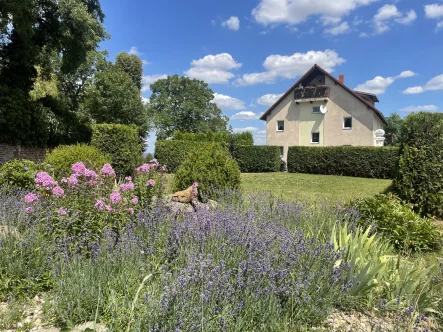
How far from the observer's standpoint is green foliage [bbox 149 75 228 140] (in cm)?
4553

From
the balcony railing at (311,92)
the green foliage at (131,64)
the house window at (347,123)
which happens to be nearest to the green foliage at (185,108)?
the green foliage at (131,64)

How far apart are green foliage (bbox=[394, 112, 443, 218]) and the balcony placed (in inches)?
876

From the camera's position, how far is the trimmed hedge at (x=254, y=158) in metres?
21.0

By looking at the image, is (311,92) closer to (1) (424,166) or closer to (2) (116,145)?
(2) (116,145)

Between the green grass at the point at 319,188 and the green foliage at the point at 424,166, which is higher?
the green foliage at the point at 424,166

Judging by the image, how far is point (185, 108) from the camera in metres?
45.0

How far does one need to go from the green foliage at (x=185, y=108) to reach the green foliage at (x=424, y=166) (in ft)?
127

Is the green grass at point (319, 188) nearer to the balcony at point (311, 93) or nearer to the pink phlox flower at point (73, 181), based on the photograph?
the pink phlox flower at point (73, 181)

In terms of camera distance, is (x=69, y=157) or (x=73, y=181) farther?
(x=69, y=157)

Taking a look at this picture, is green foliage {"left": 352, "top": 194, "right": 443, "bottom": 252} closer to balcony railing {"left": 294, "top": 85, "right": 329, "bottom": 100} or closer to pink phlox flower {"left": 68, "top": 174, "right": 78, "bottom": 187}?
pink phlox flower {"left": 68, "top": 174, "right": 78, "bottom": 187}

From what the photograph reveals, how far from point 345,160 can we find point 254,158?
5682 millimetres

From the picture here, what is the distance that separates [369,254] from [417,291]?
1.96 feet

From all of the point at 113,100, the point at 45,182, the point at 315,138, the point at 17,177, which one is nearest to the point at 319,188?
the point at 17,177

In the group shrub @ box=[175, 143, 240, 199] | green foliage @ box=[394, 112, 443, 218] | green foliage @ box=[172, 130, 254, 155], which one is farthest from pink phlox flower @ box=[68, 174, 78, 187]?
green foliage @ box=[172, 130, 254, 155]
